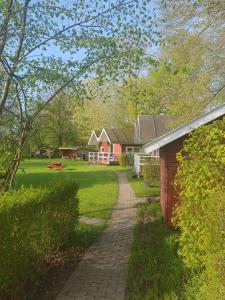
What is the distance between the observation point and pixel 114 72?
9922 millimetres

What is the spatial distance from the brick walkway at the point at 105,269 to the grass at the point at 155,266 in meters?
0.20

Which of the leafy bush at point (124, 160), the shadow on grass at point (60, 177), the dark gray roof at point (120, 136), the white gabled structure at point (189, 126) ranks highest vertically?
the dark gray roof at point (120, 136)

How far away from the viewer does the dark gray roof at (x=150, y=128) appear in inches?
1412

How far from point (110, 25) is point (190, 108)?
8.52m

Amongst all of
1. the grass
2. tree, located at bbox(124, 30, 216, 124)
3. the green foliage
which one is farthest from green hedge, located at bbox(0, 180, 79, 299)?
tree, located at bbox(124, 30, 216, 124)

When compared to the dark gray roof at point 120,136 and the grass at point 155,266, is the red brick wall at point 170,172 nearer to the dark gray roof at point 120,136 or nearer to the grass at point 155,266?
the grass at point 155,266

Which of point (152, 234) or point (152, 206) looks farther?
point (152, 206)

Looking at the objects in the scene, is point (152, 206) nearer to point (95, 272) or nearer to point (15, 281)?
point (95, 272)

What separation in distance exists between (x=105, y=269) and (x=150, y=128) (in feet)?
97.5

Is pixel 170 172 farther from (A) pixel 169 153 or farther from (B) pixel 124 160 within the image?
(B) pixel 124 160

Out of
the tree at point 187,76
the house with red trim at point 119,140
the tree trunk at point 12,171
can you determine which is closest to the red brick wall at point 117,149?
the house with red trim at point 119,140

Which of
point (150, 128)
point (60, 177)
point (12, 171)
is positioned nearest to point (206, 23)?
point (12, 171)

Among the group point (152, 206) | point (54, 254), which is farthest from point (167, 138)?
point (152, 206)

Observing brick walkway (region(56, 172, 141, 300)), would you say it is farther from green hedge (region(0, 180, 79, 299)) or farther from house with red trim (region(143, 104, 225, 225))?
house with red trim (region(143, 104, 225, 225))
